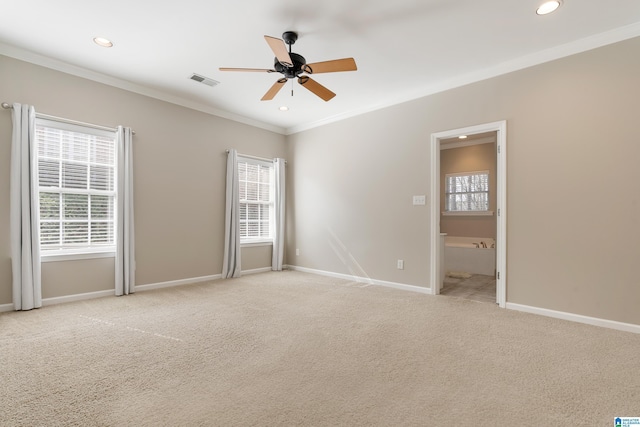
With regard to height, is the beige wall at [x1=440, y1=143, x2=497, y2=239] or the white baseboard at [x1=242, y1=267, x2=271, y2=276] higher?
the beige wall at [x1=440, y1=143, x2=497, y2=239]

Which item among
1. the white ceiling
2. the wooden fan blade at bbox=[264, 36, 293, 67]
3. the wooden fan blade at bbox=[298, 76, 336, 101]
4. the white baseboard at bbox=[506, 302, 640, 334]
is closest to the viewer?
the wooden fan blade at bbox=[264, 36, 293, 67]

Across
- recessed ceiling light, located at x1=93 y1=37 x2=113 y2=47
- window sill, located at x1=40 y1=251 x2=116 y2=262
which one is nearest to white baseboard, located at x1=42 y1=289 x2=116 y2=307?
window sill, located at x1=40 y1=251 x2=116 y2=262

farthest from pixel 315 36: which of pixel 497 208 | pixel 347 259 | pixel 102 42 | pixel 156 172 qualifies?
pixel 347 259

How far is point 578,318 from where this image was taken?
307 cm

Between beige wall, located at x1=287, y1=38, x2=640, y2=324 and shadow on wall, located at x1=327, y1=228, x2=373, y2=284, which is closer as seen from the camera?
beige wall, located at x1=287, y1=38, x2=640, y2=324

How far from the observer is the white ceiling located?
2607 mm

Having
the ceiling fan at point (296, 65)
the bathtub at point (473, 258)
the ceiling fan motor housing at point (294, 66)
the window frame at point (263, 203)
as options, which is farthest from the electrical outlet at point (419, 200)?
the window frame at point (263, 203)

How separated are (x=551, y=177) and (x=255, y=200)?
179 inches

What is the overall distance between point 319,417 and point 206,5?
3.18 meters

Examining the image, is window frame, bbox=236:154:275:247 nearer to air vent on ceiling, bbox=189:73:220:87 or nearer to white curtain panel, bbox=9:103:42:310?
air vent on ceiling, bbox=189:73:220:87

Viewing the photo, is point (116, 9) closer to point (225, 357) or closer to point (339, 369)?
point (225, 357)

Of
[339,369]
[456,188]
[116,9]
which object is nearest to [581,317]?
[339,369]

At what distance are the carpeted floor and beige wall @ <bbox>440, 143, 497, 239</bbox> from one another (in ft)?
12.0

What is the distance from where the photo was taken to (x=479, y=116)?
3762 millimetres
